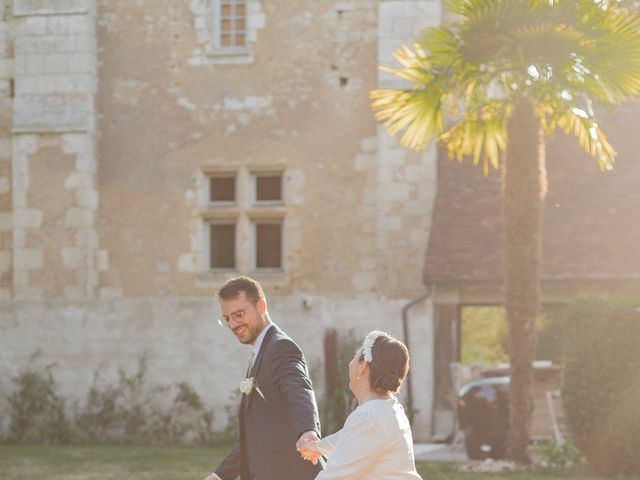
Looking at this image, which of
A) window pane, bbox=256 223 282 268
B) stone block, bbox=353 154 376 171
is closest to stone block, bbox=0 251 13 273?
window pane, bbox=256 223 282 268

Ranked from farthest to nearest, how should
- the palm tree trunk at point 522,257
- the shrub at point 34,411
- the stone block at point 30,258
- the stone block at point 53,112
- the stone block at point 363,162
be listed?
1. the stone block at point 30,258
2. the stone block at point 53,112
3. the stone block at point 363,162
4. the shrub at point 34,411
5. the palm tree trunk at point 522,257

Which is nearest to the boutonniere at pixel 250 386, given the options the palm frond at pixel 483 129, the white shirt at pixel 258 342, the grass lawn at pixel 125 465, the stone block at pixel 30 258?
the white shirt at pixel 258 342

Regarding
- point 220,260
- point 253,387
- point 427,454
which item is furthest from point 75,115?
point 253,387

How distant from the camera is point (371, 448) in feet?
19.8

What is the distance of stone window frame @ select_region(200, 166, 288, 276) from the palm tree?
4.98 meters

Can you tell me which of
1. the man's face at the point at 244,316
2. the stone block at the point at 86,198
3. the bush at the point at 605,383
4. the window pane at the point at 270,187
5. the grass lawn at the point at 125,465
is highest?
the window pane at the point at 270,187

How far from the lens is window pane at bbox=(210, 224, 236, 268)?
2256 cm

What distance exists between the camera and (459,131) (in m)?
18.2

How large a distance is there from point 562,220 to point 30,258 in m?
7.59

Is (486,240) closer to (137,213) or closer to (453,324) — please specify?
(453,324)

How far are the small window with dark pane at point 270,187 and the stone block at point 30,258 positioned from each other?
3271 millimetres

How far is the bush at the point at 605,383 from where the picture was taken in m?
14.8

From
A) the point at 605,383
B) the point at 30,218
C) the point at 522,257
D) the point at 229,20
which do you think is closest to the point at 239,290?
the point at 605,383

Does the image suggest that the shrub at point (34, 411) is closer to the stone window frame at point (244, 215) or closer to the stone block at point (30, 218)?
the stone block at point (30, 218)
